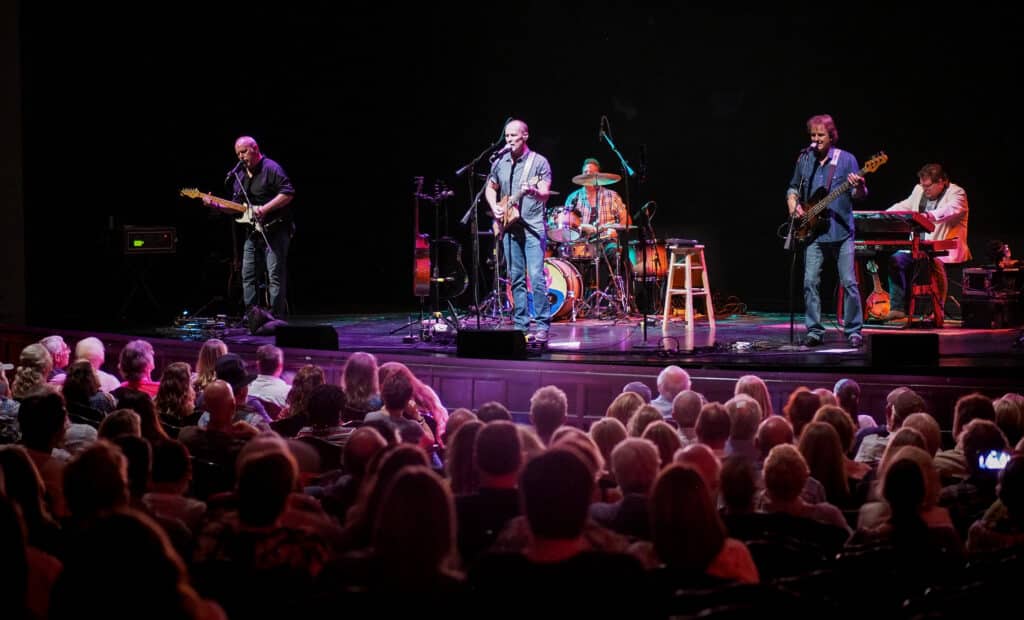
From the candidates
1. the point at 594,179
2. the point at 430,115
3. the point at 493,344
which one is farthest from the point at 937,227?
the point at 430,115

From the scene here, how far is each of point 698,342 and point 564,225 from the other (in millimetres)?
4164

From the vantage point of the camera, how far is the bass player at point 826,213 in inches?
342

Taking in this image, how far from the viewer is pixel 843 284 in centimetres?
885

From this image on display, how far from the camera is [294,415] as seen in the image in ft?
18.2

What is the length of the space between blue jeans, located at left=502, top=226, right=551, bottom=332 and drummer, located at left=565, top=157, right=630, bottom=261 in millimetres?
3604

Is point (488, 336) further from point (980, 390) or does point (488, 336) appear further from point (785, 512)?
point (785, 512)

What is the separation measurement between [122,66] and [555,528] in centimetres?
1171

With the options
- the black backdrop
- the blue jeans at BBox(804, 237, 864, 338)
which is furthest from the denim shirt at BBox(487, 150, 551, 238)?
the black backdrop

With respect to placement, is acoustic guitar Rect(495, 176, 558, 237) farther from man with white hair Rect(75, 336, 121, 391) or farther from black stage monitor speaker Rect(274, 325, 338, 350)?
man with white hair Rect(75, 336, 121, 391)

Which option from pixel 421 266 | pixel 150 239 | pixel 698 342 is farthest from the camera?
pixel 150 239

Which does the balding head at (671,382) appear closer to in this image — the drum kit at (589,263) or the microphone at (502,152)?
the microphone at (502,152)

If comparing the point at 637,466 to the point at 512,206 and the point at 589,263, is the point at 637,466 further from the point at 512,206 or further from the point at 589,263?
the point at 589,263

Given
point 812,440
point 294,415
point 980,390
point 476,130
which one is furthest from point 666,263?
point 812,440

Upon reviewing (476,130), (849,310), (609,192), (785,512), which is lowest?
(785,512)
